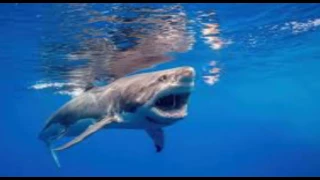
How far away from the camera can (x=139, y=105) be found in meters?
8.19

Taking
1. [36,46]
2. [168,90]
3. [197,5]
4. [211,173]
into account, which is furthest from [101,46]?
[211,173]

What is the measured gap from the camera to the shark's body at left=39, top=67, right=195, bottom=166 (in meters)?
7.42

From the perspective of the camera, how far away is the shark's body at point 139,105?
24.3 ft

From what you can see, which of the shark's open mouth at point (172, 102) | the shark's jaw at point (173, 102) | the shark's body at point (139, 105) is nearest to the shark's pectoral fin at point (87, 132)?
the shark's body at point (139, 105)

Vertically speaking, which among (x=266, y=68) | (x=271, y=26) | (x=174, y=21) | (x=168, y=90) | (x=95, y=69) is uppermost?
(x=168, y=90)

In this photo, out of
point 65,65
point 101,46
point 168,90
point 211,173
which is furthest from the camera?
point 211,173

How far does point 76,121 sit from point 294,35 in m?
Answer: 15.5

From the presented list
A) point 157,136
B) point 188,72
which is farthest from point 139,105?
point 157,136

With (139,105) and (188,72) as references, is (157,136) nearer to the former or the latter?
(139,105)

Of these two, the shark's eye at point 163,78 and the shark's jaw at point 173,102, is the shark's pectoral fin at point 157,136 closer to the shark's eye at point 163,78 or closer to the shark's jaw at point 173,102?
the shark's jaw at point 173,102

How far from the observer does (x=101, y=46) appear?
18016mm

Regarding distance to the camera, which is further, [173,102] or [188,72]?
[173,102]

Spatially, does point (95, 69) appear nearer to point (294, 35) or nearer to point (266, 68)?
point (294, 35)

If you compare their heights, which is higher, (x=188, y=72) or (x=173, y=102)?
(x=188, y=72)
